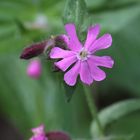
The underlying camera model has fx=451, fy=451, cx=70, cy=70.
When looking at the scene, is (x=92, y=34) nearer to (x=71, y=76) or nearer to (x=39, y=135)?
(x=71, y=76)

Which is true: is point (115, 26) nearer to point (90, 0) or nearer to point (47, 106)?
point (90, 0)

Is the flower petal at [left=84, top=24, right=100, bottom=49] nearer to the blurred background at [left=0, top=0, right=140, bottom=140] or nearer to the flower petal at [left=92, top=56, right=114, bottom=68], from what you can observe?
the flower petal at [left=92, top=56, right=114, bottom=68]

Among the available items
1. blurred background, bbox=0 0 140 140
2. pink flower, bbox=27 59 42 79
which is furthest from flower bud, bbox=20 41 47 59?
pink flower, bbox=27 59 42 79

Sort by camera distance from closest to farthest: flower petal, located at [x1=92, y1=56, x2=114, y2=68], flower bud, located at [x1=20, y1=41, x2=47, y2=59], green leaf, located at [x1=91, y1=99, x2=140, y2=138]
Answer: flower petal, located at [x1=92, y1=56, x2=114, y2=68] → flower bud, located at [x1=20, y1=41, x2=47, y2=59] → green leaf, located at [x1=91, y1=99, x2=140, y2=138]

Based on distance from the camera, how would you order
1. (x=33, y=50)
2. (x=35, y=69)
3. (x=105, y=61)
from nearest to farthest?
(x=105, y=61)
(x=33, y=50)
(x=35, y=69)

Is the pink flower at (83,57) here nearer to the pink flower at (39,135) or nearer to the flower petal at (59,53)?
the flower petal at (59,53)

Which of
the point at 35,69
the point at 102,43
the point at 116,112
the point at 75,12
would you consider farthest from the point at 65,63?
the point at 35,69
